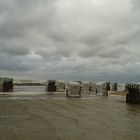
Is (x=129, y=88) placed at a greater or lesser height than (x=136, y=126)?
greater

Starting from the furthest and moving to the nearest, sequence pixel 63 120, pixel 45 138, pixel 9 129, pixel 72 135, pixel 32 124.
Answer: pixel 63 120, pixel 32 124, pixel 9 129, pixel 72 135, pixel 45 138

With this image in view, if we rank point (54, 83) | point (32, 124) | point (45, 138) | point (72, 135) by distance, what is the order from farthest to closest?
point (54, 83)
point (32, 124)
point (72, 135)
point (45, 138)

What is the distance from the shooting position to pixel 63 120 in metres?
16.1

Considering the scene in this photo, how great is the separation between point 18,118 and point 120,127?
5542 millimetres

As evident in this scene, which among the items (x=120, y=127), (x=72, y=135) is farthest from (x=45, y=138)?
(x=120, y=127)

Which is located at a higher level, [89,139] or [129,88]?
[129,88]

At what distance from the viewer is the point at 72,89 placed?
38.8 meters

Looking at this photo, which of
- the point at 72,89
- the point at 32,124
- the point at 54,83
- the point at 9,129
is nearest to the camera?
the point at 9,129

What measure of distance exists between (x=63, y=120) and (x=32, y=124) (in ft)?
7.36

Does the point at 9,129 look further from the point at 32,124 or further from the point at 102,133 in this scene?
the point at 102,133

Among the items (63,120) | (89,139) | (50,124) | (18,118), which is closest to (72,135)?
(89,139)

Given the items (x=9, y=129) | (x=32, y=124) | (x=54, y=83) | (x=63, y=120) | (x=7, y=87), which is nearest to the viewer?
(x=9, y=129)

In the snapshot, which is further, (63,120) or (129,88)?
(129,88)

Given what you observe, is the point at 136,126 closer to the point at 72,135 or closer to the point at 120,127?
the point at 120,127
